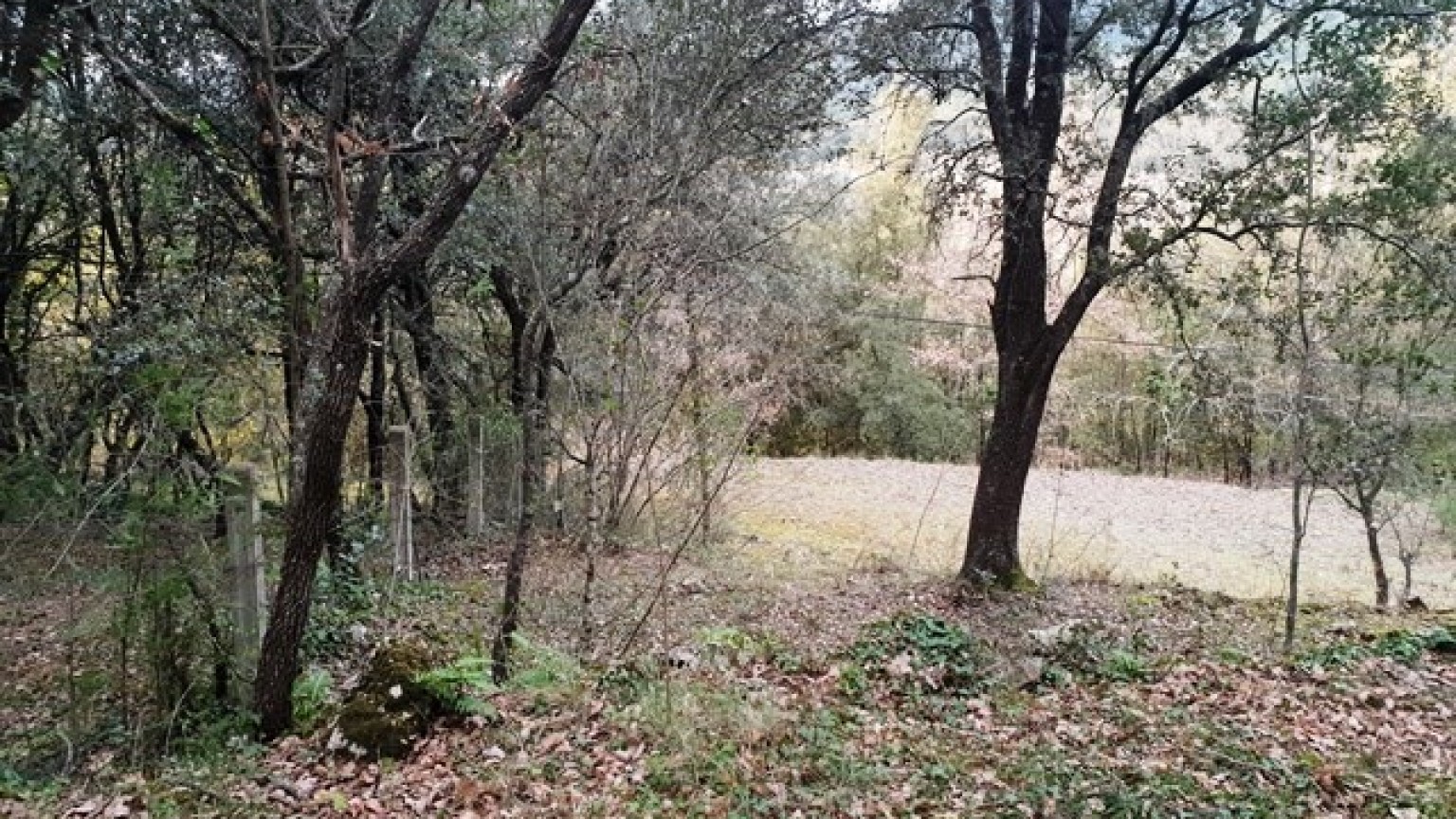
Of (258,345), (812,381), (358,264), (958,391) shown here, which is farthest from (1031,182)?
(958,391)

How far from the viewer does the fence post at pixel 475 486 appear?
928cm

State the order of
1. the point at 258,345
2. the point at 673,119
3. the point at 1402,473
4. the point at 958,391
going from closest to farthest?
the point at 673,119
the point at 258,345
the point at 1402,473
the point at 958,391

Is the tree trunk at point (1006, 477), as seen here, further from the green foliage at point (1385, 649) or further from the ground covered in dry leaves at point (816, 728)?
the green foliage at point (1385, 649)

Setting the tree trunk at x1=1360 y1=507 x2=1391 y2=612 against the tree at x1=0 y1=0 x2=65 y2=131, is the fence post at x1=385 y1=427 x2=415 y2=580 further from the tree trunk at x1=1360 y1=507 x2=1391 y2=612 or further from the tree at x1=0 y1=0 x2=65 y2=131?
the tree trunk at x1=1360 y1=507 x2=1391 y2=612

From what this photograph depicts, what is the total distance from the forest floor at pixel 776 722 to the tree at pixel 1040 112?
194 centimetres

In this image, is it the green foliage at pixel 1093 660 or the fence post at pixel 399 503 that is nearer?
the green foliage at pixel 1093 660

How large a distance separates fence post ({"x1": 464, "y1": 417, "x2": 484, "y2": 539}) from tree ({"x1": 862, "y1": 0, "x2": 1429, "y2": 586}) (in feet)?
16.7

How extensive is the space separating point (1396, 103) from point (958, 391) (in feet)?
47.4

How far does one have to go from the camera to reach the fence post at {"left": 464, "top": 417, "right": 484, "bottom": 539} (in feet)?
30.5

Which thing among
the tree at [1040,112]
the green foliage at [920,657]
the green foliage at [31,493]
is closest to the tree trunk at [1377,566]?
the tree at [1040,112]

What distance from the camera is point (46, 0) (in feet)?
15.3

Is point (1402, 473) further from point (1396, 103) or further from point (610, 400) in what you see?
point (610, 400)

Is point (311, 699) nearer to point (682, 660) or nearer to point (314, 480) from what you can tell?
point (314, 480)

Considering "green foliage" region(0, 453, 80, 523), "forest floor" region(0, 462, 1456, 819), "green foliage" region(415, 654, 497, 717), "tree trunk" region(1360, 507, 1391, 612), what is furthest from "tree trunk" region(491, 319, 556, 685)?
"tree trunk" region(1360, 507, 1391, 612)
